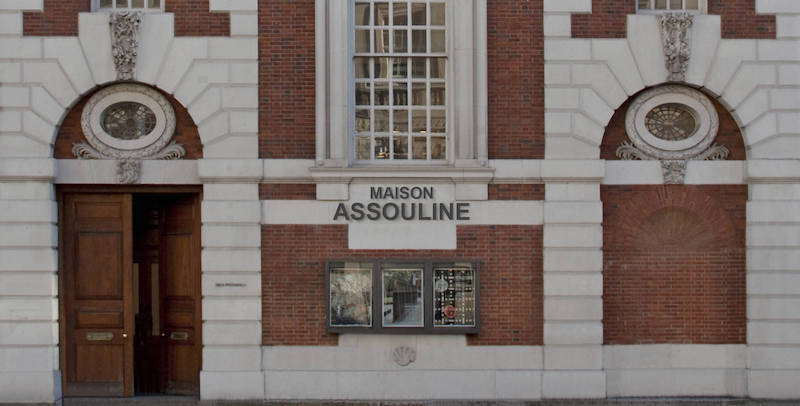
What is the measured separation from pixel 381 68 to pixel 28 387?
23.7 feet

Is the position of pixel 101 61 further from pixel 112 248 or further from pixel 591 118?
pixel 591 118

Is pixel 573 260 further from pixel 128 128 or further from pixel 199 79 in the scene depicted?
pixel 128 128

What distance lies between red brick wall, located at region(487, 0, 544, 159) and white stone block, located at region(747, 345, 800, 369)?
4491 mm

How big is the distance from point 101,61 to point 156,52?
0.84 meters

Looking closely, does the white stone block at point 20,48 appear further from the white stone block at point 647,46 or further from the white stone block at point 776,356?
the white stone block at point 776,356

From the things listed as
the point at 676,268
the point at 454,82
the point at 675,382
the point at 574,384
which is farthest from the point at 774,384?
the point at 454,82

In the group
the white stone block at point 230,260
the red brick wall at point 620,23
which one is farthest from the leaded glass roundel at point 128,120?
the red brick wall at point 620,23

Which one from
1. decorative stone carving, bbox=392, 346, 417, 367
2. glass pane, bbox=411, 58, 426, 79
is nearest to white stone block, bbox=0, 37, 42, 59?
glass pane, bbox=411, 58, 426, 79

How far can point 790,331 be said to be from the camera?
523 inches

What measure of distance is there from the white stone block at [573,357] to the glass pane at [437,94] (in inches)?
163

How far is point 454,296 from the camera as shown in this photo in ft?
43.9

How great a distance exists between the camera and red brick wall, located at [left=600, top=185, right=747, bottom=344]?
44.4 ft

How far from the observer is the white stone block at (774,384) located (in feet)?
43.6

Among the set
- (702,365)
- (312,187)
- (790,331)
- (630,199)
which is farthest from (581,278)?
(312,187)
